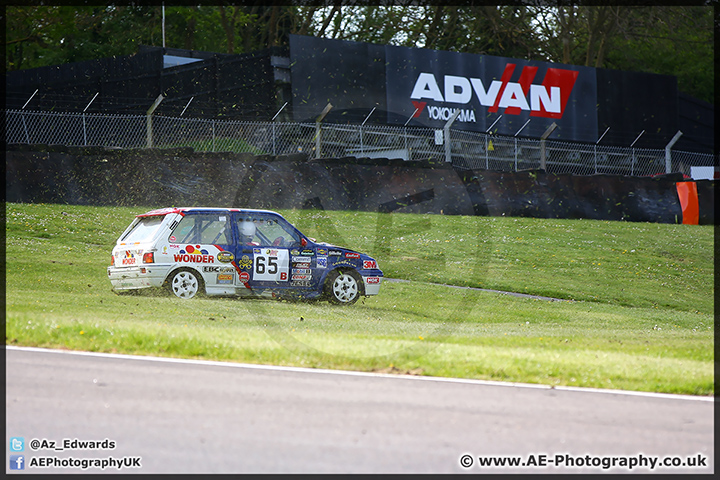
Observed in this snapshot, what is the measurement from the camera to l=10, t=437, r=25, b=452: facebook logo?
16.5 feet

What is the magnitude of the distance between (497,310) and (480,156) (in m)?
14.0

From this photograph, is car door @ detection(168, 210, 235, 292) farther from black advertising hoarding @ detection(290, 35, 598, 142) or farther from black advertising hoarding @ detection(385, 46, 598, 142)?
black advertising hoarding @ detection(385, 46, 598, 142)

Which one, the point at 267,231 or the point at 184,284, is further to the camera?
the point at 267,231

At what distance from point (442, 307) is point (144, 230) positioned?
18.4 feet

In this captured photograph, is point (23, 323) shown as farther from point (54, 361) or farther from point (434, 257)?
point (434, 257)

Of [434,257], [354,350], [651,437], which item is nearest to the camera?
[651,437]

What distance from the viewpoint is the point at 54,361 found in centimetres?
A: 738

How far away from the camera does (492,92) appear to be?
31109 millimetres

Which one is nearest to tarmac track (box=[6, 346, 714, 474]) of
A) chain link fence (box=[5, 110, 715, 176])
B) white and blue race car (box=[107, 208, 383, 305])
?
white and blue race car (box=[107, 208, 383, 305])

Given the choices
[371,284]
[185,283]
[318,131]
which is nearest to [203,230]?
[185,283]

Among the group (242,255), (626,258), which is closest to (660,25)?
(626,258)

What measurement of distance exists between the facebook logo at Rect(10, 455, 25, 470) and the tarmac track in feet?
0.10

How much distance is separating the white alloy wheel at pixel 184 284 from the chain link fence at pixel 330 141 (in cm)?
1119

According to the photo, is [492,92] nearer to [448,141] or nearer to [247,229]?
[448,141]
